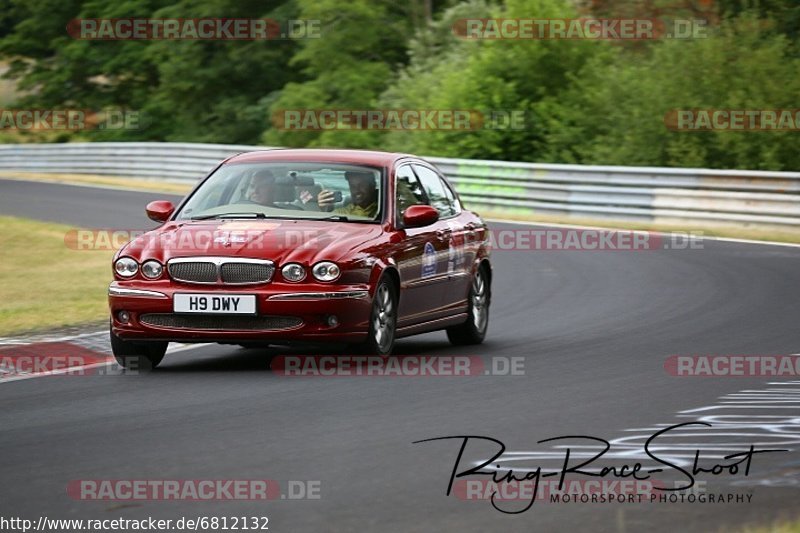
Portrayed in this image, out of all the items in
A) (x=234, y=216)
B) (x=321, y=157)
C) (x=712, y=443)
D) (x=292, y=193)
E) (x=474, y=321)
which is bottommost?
(x=474, y=321)

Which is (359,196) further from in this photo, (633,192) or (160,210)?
(633,192)

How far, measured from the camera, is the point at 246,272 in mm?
10750

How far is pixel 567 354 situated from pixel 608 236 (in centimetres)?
1288

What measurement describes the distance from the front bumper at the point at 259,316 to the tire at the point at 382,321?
0.72 ft

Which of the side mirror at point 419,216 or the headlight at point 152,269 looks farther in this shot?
the side mirror at point 419,216

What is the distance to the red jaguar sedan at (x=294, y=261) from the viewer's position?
10711 millimetres

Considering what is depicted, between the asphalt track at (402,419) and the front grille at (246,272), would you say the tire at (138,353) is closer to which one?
the asphalt track at (402,419)

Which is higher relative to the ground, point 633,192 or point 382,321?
point 382,321

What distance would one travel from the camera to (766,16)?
3850cm

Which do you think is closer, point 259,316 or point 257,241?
point 259,316

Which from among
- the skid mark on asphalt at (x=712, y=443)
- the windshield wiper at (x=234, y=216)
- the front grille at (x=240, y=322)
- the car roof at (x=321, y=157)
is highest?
the car roof at (x=321, y=157)

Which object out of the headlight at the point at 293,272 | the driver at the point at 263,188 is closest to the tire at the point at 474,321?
the driver at the point at 263,188

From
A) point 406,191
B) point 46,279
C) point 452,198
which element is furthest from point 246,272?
point 46,279

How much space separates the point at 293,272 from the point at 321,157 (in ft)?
5.46
